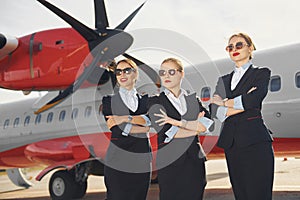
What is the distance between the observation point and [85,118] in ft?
32.0

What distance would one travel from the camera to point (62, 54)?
28.1 feet

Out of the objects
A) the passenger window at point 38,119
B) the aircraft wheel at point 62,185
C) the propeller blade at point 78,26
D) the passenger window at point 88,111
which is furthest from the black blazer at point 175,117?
the passenger window at point 38,119

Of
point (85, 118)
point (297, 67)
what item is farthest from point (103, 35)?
point (297, 67)

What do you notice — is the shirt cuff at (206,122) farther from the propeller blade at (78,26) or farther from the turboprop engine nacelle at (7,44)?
the turboprop engine nacelle at (7,44)

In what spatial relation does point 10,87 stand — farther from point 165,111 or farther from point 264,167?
point 264,167

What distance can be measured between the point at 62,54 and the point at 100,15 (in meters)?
1.26

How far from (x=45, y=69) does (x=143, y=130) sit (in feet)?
18.8

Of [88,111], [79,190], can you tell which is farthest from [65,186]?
[88,111]

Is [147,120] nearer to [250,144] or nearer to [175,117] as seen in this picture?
[175,117]

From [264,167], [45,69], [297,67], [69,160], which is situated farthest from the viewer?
[69,160]

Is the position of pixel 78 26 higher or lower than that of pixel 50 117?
higher

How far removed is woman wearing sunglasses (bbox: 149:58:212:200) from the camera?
9.95ft

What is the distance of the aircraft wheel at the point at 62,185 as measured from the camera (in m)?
9.48

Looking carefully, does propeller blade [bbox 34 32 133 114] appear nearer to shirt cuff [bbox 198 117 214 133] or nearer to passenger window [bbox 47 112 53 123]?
passenger window [bbox 47 112 53 123]
